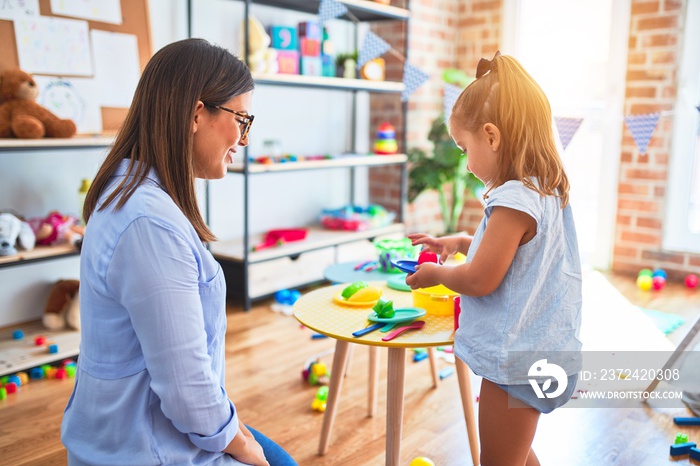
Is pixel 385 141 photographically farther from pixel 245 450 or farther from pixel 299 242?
pixel 245 450

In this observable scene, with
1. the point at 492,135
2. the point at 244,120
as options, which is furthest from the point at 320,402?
the point at 244,120

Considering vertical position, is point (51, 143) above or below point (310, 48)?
below

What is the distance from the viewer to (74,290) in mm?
2904

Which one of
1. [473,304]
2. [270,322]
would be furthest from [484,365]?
[270,322]

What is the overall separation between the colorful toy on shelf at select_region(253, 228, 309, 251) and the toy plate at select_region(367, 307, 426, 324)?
197 cm

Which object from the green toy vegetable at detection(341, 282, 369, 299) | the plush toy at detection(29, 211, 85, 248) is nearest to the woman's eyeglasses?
the green toy vegetable at detection(341, 282, 369, 299)

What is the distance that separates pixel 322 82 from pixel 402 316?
2.26 metres

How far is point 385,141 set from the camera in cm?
416

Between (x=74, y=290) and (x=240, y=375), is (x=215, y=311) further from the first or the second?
(x=74, y=290)

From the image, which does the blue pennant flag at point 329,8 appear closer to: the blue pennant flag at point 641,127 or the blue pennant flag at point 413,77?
the blue pennant flag at point 413,77

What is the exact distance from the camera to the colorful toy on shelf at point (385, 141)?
13.7 ft

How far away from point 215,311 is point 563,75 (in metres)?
3.92

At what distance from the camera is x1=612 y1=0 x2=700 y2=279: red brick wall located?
12.9ft

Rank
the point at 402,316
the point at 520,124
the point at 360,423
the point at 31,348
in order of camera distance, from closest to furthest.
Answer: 1. the point at 520,124
2. the point at 402,316
3. the point at 360,423
4. the point at 31,348
